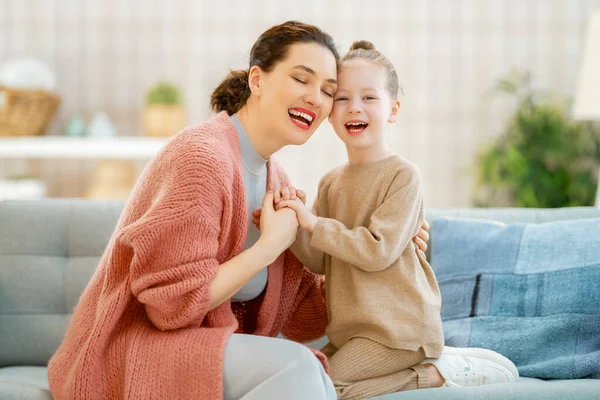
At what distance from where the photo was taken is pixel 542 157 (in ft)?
12.7

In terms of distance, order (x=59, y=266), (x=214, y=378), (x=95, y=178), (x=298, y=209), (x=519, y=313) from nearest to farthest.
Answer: (x=214, y=378)
(x=298, y=209)
(x=519, y=313)
(x=59, y=266)
(x=95, y=178)

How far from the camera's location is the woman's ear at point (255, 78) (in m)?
1.76

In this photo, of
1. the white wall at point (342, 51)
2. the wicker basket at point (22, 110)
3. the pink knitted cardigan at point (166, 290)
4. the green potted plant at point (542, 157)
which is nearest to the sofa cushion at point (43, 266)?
the pink knitted cardigan at point (166, 290)

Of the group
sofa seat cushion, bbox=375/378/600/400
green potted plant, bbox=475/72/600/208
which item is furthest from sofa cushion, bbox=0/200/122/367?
green potted plant, bbox=475/72/600/208

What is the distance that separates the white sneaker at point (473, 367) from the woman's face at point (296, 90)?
642 millimetres

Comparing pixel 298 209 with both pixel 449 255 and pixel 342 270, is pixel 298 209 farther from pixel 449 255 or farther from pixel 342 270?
pixel 449 255

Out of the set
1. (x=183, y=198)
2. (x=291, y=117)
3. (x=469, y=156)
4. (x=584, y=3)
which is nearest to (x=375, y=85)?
(x=291, y=117)

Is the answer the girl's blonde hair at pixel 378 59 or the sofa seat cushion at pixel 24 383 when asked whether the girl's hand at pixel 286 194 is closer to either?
the girl's blonde hair at pixel 378 59

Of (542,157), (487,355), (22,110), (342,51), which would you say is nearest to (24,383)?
(487,355)

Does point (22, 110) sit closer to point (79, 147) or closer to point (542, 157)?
point (79, 147)

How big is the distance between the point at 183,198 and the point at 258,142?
12.2 inches

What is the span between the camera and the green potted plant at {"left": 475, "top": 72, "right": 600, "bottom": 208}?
3801 millimetres

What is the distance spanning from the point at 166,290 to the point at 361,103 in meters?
0.66

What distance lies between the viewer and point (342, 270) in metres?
1.80
